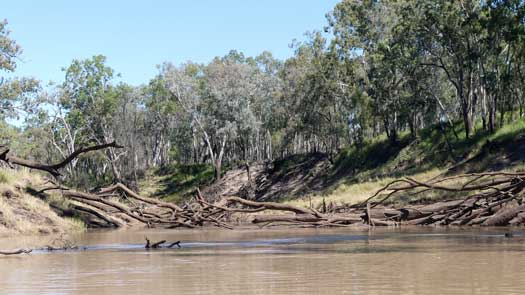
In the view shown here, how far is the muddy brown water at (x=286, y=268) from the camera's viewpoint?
33.1 feet

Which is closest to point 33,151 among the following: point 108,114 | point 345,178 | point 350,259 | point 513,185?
point 108,114

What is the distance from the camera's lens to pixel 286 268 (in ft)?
42.5

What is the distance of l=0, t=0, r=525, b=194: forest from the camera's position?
54031mm

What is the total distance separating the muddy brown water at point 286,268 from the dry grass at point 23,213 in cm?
546

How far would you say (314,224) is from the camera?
27.2 meters

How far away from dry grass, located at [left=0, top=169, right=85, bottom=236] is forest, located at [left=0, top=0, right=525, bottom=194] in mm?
16433

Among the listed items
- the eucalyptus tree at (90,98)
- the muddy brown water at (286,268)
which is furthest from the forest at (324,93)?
the muddy brown water at (286,268)

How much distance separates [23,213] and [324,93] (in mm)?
51998

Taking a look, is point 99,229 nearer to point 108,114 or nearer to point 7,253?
point 7,253

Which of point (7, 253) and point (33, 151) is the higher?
point (33, 151)

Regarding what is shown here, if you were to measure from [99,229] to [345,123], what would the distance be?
54.5 meters

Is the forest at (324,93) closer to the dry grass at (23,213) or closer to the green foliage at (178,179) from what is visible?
the green foliage at (178,179)

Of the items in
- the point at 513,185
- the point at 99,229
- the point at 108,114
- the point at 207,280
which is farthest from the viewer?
the point at 108,114

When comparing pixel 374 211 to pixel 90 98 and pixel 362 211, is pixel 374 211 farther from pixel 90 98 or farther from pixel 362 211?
pixel 90 98
